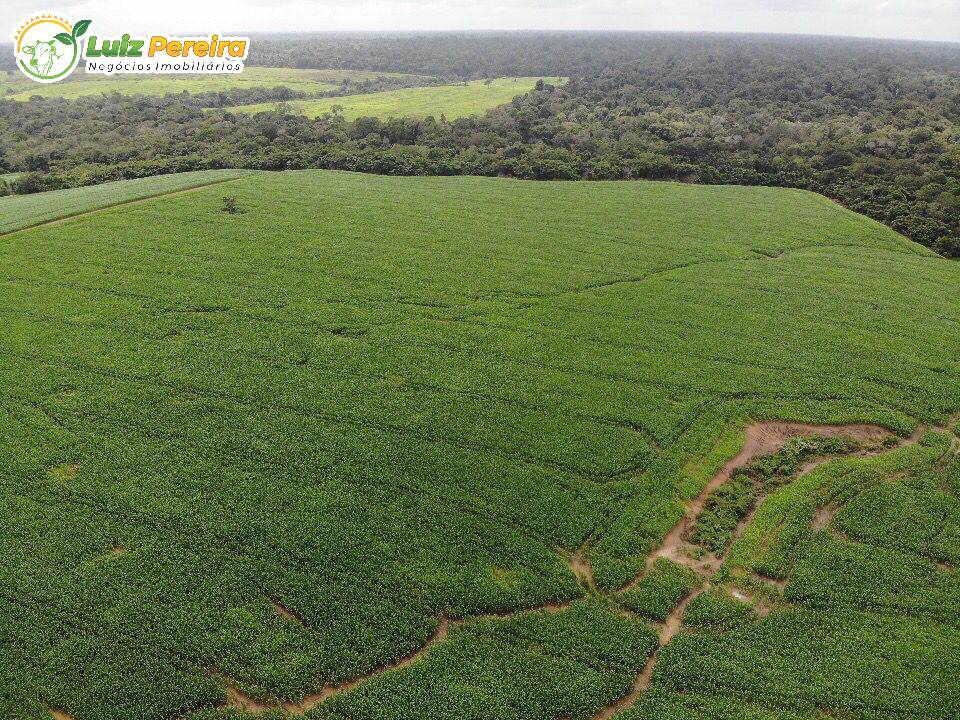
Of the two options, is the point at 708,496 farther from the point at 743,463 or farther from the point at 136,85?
the point at 136,85

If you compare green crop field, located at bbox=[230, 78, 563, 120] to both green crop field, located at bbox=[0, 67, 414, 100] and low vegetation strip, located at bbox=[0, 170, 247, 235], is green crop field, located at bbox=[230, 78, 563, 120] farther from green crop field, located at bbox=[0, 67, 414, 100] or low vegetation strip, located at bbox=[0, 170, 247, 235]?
low vegetation strip, located at bbox=[0, 170, 247, 235]

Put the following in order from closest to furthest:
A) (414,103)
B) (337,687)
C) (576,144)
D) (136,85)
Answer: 1. (337,687)
2. (576,144)
3. (414,103)
4. (136,85)

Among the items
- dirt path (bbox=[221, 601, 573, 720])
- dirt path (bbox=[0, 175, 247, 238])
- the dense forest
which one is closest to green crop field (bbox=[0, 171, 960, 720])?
dirt path (bbox=[221, 601, 573, 720])

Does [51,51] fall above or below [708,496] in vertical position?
above

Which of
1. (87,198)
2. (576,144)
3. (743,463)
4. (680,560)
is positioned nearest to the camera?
(680,560)

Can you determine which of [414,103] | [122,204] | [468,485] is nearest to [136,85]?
[414,103]

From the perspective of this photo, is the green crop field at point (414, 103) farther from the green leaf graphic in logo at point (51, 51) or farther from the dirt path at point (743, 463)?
the dirt path at point (743, 463)

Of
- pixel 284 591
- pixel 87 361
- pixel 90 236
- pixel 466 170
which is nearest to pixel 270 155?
pixel 466 170
